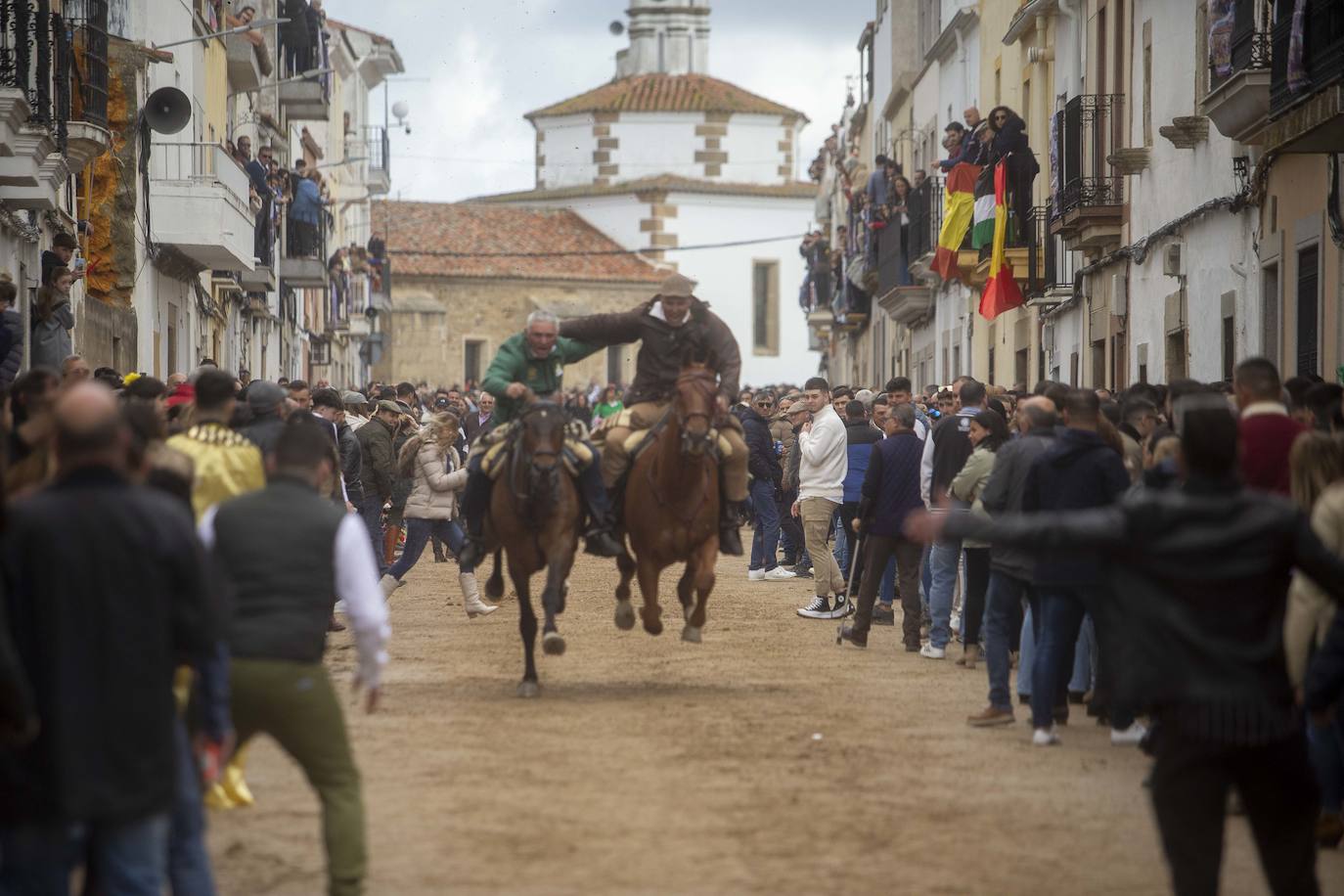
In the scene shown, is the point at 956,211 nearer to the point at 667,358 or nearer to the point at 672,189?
the point at 667,358

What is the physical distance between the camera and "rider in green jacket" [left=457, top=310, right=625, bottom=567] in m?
14.0

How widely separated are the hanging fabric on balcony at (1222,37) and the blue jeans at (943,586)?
5023 mm

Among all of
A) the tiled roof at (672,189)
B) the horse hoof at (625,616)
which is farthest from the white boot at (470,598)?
the tiled roof at (672,189)

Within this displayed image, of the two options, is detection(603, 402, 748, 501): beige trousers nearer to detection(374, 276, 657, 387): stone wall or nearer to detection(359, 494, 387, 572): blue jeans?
detection(359, 494, 387, 572): blue jeans

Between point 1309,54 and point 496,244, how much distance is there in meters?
65.9

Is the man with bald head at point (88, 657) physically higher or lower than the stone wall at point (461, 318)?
lower

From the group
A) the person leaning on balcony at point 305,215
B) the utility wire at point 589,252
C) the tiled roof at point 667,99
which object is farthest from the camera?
the tiled roof at point 667,99

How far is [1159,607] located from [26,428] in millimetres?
4881

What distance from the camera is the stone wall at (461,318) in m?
78.4

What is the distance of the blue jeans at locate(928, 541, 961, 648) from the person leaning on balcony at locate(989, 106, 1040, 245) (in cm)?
1218

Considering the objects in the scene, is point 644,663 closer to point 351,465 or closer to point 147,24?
point 351,465

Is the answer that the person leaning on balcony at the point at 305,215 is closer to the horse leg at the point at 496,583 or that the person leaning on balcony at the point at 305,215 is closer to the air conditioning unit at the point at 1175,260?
the air conditioning unit at the point at 1175,260

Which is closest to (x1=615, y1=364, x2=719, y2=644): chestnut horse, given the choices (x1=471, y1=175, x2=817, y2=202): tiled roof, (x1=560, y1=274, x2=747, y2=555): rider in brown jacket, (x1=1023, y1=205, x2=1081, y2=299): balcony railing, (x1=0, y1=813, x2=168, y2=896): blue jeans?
(x1=560, y1=274, x2=747, y2=555): rider in brown jacket

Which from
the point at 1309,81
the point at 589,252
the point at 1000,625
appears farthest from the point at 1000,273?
the point at 589,252
